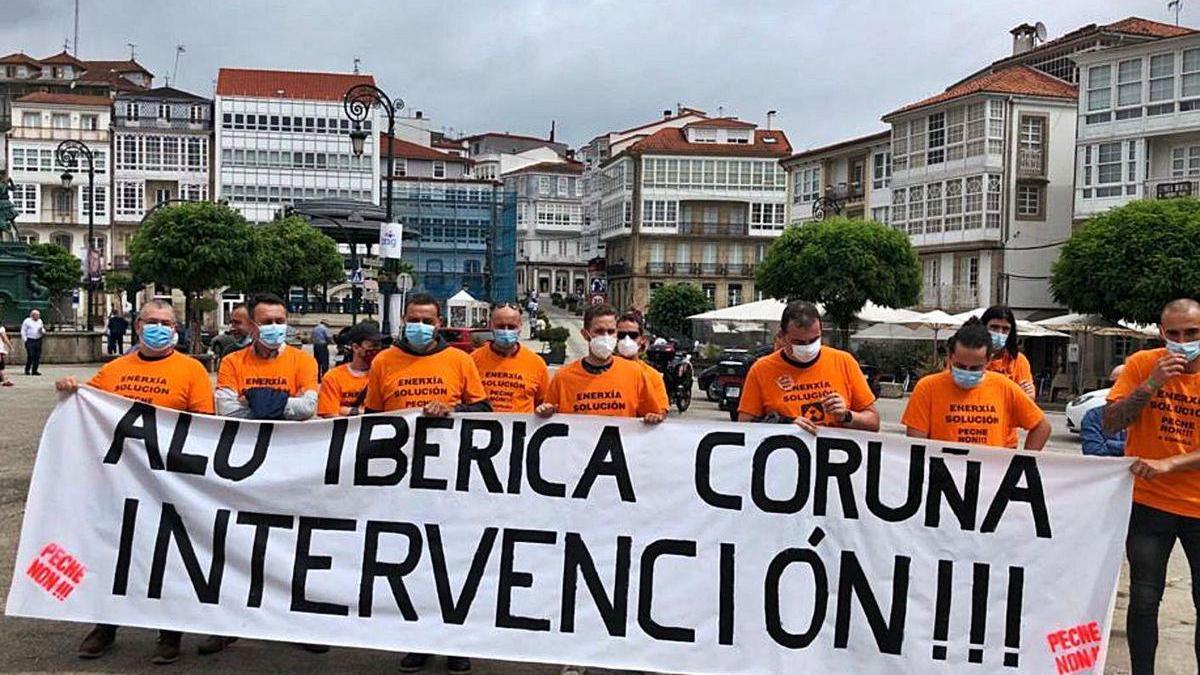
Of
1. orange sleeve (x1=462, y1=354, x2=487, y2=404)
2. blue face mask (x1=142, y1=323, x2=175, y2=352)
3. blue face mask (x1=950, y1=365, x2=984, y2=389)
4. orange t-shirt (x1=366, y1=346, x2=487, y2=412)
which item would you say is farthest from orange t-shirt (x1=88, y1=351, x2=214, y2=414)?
blue face mask (x1=950, y1=365, x2=984, y2=389)

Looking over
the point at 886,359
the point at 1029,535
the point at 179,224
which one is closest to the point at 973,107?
the point at 886,359

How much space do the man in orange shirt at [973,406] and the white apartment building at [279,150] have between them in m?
79.4

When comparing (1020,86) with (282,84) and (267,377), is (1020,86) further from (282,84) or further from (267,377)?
(282,84)

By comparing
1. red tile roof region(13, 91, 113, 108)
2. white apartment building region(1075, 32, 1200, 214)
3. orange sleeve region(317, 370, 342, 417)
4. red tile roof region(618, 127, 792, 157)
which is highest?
red tile roof region(13, 91, 113, 108)

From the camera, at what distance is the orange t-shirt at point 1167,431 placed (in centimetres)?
525

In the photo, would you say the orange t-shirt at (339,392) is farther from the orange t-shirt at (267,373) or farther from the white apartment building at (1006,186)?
the white apartment building at (1006,186)

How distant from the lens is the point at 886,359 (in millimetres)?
38844

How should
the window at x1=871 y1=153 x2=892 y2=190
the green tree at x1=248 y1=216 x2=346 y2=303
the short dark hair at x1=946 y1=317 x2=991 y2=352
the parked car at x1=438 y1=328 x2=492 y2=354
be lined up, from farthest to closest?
1. the green tree at x1=248 y1=216 x2=346 y2=303
2. the window at x1=871 y1=153 x2=892 y2=190
3. the parked car at x1=438 y1=328 x2=492 y2=354
4. the short dark hair at x1=946 y1=317 x2=991 y2=352

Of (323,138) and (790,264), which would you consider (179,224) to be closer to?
(790,264)

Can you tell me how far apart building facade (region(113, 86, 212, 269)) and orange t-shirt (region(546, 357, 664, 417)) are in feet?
267

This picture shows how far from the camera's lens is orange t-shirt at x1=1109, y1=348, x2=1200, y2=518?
5250 mm

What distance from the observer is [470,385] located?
6.29m

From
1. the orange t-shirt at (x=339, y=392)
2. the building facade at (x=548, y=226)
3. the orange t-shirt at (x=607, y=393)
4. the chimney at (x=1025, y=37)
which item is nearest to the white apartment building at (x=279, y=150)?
the building facade at (x=548, y=226)

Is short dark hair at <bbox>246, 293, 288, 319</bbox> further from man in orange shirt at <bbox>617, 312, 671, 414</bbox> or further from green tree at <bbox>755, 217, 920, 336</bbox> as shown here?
green tree at <bbox>755, 217, 920, 336</bbox>
